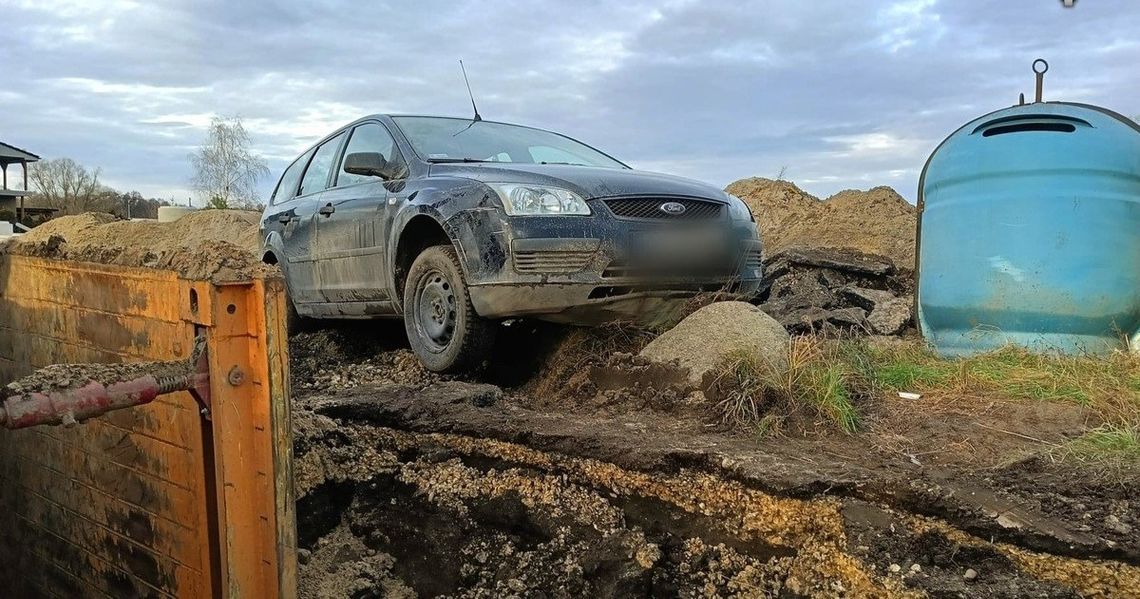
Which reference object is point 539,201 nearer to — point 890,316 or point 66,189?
point 890,316

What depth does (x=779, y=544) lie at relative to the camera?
9.57 ft

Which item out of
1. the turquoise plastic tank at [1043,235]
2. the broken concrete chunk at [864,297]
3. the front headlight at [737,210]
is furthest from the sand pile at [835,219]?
the front headlight at [737,210]

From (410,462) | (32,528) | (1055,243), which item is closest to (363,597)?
(410,462)

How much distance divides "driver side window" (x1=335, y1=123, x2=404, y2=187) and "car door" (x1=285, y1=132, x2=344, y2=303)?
20 centimetres

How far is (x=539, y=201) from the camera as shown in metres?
4.54

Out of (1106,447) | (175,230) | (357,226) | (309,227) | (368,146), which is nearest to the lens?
(1106,447)

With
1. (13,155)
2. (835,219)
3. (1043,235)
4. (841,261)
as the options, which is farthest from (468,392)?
(13,155)

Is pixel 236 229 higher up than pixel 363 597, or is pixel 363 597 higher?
pixel 236 229

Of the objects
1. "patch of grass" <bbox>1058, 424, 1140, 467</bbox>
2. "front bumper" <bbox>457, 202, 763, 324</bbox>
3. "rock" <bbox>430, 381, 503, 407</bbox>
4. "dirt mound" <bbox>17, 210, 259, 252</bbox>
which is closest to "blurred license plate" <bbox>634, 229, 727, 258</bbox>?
"front bumper" <bbox>457, 202, 763, 324</bbox>

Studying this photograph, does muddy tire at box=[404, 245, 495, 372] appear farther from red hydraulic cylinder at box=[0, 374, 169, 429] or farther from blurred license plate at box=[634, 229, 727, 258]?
red hydraulic cylinder at box=[0, 374, 169, 429]

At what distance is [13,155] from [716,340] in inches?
1323

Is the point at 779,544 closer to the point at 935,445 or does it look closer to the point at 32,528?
the point at 935,445

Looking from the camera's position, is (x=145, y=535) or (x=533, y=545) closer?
(x=145, y=535)

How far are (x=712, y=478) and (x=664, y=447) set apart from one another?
298mm
